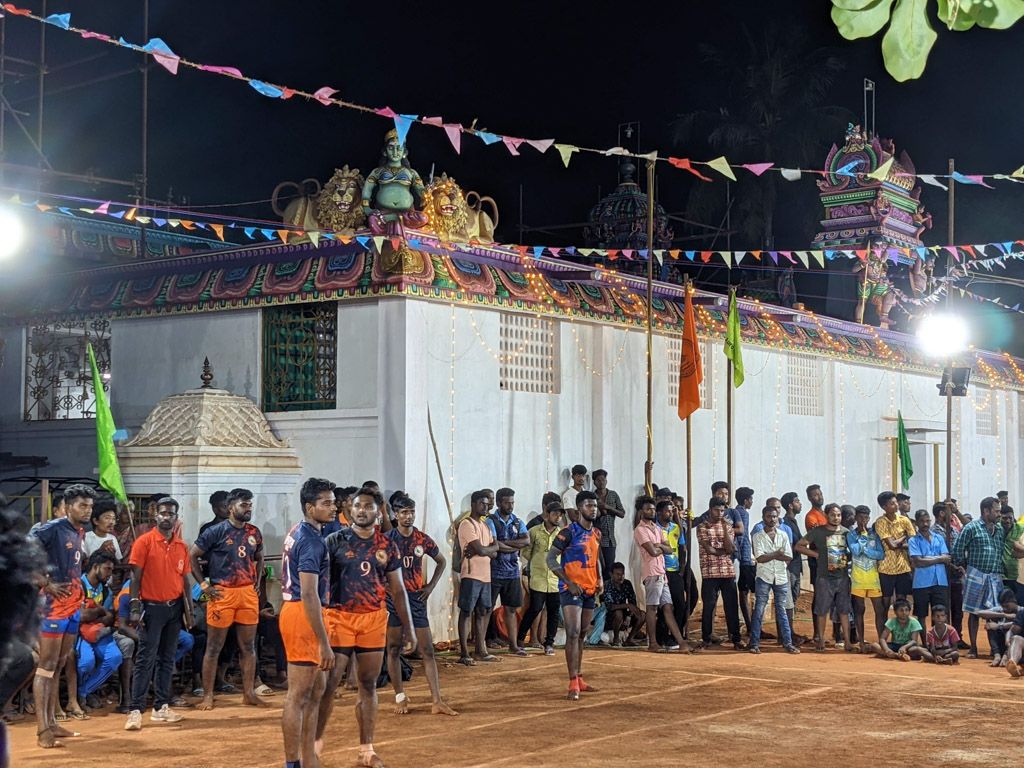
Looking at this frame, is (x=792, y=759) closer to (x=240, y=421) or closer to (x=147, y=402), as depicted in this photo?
(x=240, y=421)

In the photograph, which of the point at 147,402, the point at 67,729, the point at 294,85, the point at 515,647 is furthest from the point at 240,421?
the point at 294,85

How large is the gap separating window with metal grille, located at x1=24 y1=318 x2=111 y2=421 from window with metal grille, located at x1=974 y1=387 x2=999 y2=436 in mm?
18643

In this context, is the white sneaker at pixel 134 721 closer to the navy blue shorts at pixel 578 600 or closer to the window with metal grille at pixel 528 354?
the navy blue shorts at pixel 578 600

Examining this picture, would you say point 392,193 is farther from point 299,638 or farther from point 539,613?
point 299,638

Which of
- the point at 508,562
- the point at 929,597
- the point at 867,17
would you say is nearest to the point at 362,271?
the point at 508,562

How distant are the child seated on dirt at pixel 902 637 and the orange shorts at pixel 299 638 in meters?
8.74

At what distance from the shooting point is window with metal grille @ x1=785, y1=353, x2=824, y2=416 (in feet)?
74.2

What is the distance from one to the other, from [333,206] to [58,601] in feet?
22.6

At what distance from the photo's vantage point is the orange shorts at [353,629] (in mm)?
8595

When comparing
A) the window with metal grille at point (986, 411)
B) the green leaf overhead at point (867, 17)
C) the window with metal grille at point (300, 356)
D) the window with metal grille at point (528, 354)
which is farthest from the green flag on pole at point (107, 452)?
the window with metal grille at point (986, 411)

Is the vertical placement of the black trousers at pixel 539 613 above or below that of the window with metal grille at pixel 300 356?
below

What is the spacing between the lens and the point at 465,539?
14.5 meters

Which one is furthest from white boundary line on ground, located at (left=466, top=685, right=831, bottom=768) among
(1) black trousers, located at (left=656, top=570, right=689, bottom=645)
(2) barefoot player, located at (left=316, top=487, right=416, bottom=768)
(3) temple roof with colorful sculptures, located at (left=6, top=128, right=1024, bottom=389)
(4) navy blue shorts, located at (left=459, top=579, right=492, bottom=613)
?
(3) temple roof with colorful sculptures, located at (left=6, top=128, right=1024, bottom=389)

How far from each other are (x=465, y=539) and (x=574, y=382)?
381cm
